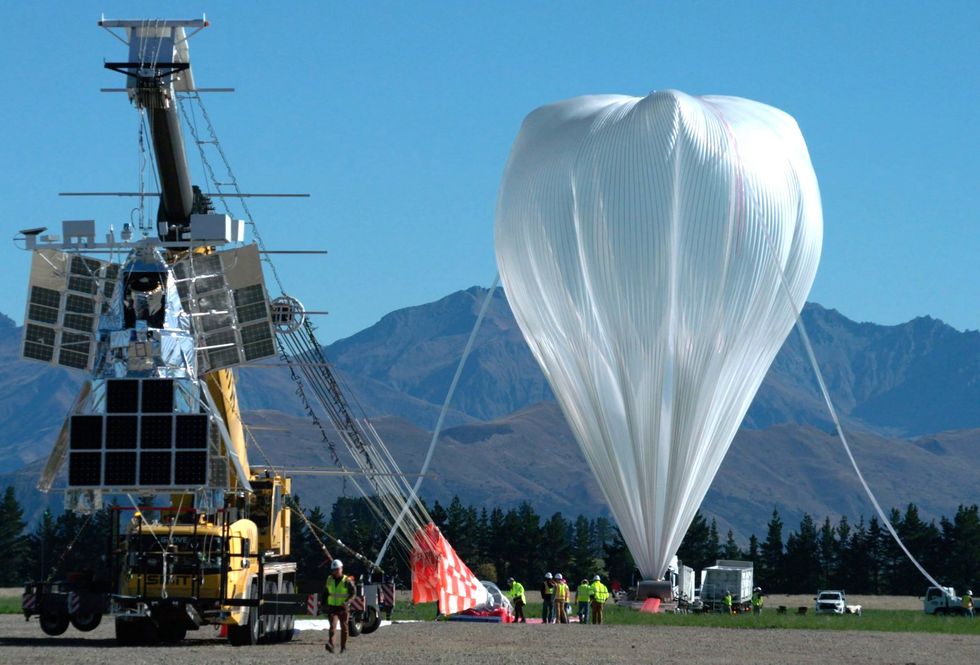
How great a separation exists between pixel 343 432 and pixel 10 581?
7498cm

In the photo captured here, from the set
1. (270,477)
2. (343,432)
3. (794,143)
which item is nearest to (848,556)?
(794,143)

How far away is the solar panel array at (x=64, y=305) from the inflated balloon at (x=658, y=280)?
20870 mm

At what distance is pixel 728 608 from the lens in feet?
224

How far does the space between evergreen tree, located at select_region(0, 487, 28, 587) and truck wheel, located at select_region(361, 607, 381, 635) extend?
3269 inches

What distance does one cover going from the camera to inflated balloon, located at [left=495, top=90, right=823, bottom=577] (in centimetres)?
5334

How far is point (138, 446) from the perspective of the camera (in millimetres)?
32844

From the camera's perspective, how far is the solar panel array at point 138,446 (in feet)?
107

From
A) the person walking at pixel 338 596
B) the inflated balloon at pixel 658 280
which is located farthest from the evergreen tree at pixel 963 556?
the person walking at pixel 338 596

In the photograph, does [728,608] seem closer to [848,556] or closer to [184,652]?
[184,652]

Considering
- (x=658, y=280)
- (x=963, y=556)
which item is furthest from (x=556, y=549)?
(x=658, y=280)

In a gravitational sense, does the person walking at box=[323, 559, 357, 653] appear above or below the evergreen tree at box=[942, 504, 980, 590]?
below

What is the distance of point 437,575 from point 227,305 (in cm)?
1618

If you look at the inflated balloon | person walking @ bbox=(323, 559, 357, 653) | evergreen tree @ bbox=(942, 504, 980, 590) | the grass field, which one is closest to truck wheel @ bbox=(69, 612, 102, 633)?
person walking @ bbox=(323, 559, 357, 653)

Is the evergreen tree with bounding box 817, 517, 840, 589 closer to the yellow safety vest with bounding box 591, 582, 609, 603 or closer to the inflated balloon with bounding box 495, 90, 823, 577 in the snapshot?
the inflated balloon with bounding box 495, 90, 823, 577
